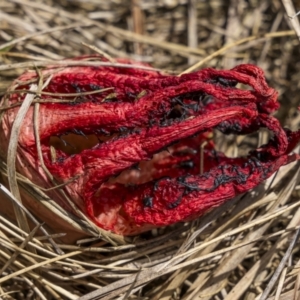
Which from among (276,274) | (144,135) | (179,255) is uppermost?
(144,135)

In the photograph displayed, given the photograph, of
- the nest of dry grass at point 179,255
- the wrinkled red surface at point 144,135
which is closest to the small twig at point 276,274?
the nest of dry grass at point 179,255

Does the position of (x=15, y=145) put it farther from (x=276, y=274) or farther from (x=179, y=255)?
(x=276, y=274)

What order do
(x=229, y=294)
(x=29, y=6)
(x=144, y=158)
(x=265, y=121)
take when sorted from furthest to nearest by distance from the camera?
1. (x=29, y=6)
2. (x=229, y=294)
3. (x=265, y=121)
4. (x=144, y=158)

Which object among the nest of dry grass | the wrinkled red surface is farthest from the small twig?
the wrinkled red surface

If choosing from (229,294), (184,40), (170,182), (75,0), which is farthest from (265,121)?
(75,0)

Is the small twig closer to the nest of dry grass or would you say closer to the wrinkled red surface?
the nest of dry grass

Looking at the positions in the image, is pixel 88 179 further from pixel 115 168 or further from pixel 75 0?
pixel 75 0

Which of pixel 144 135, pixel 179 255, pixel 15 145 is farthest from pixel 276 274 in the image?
pixel 15 145

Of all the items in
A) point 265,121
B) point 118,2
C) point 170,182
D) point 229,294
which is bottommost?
point 229,294
